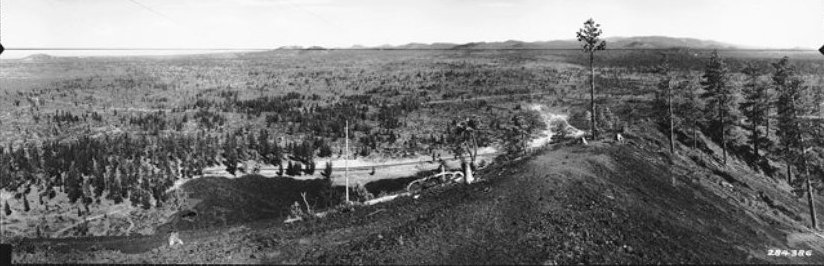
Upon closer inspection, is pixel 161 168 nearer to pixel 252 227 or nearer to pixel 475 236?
pixel 252 227

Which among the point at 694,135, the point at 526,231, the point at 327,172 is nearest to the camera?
the point at 526,231

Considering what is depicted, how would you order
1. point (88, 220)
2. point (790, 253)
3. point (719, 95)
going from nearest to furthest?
1. point (790, 253)
2. point (88, 220)
3. point (719, 95)

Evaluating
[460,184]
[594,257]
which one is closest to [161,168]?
[460,184]

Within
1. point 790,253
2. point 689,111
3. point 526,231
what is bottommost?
point 790,253

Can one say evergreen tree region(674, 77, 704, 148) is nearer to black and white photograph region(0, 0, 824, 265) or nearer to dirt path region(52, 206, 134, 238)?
black and white photograph region(0, 0, 824, 265)

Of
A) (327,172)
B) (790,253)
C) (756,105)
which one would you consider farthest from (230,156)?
(756,105)

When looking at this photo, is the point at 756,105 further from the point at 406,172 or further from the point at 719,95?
the point at 406,172

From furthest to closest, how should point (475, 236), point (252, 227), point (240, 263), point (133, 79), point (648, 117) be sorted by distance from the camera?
point (133, 79) → point (648, 117) → point (252, 227) → point (475, 236) → point (240, 263)

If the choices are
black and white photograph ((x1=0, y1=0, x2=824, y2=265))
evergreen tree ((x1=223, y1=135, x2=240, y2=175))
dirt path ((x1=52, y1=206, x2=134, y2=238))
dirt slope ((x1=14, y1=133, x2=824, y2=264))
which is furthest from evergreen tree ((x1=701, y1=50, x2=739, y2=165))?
dirt path ((x1=52, y1=206, x2=134, y2=238))
